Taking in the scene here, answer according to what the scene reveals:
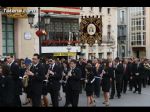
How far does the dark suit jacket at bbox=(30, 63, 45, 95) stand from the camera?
15539 millimetres

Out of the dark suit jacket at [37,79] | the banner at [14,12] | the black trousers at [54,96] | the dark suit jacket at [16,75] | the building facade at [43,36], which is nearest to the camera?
the dark suit jacket at [37,79]

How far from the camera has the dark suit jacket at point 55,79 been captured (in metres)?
16.4

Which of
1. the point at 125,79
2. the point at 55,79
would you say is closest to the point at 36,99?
the point at 55,79

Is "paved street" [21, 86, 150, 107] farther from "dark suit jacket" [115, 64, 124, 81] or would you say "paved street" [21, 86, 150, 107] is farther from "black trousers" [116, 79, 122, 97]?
"dark suit jacket" [115, 64, 124, 81]

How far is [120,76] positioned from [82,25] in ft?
12.2

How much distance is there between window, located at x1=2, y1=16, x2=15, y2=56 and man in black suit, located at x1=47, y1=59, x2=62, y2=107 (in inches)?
825

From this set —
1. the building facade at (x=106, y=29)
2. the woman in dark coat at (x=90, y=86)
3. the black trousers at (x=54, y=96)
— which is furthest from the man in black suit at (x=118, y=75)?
the building facade at (x=106, y=29)

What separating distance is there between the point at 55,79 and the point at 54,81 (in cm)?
12

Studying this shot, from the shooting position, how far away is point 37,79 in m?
15.5

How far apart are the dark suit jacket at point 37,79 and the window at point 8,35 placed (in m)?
21.9

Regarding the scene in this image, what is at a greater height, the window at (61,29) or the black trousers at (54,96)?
the window at (61,29)

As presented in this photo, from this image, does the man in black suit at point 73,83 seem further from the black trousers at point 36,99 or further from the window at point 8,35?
the window at point 8,35

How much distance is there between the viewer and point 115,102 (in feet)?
62.9

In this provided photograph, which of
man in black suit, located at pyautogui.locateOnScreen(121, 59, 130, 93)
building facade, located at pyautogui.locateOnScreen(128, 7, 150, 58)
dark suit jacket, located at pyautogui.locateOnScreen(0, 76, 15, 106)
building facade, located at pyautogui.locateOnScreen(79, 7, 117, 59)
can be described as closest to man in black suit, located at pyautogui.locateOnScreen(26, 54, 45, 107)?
dark suit jacket, located at pyautogui.locateOnScreen(0, 76, 15, 106)
